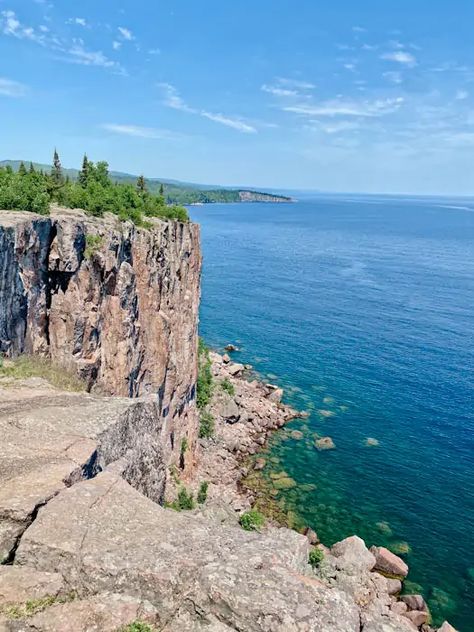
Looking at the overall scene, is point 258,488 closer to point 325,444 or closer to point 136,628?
point 325,444

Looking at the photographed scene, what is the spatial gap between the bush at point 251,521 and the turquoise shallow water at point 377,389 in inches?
262

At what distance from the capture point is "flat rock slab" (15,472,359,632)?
1005 centimetres

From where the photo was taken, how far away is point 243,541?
11977 millimetres

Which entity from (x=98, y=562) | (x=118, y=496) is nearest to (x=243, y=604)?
(x=98, y=562)

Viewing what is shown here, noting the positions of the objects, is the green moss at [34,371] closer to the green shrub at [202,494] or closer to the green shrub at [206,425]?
the green shrub at [202,494]

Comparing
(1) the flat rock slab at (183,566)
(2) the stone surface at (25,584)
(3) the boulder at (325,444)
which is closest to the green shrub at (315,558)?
(3) the boulder at (325,444)

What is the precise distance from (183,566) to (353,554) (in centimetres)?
3721

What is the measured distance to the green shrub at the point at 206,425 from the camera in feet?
199

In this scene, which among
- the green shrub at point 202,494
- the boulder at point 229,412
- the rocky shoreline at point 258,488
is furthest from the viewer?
the boulder at point 229,412

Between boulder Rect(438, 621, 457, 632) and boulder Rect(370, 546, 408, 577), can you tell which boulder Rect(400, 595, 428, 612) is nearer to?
boulder Rect(438, 621, 457, 632)

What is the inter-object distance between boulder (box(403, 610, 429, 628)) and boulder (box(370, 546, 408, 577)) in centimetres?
431

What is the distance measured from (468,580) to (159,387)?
104 ft

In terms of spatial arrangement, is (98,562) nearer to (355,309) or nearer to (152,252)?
(152,252)

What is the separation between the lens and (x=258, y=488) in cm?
5359
